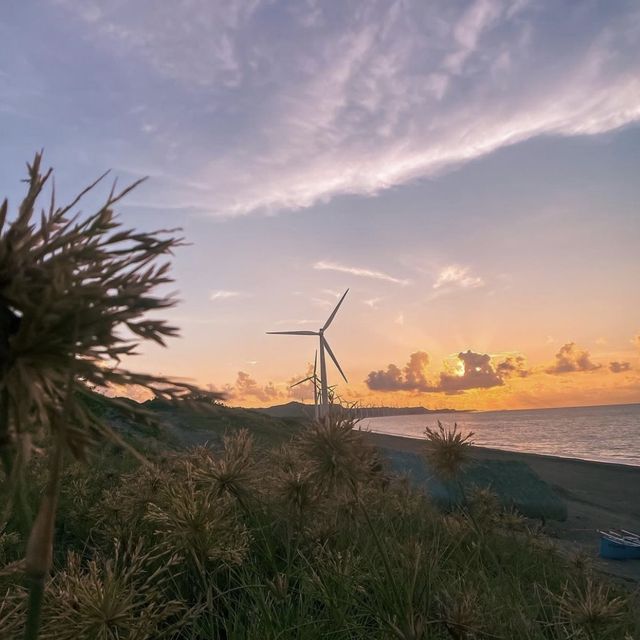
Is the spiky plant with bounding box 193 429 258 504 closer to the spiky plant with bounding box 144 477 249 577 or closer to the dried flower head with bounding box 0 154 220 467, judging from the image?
the spiky plant with bounding box 144 477 249 577

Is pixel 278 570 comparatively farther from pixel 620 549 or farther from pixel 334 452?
pixel 620 549

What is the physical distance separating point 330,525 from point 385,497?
76.4 inches

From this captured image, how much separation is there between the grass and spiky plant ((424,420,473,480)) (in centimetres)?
58

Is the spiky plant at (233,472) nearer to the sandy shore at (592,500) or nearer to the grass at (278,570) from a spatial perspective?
the grass at (278,570)

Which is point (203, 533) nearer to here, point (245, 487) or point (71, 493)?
point (245, 487)

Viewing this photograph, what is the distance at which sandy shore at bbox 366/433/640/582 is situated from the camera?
1179cm

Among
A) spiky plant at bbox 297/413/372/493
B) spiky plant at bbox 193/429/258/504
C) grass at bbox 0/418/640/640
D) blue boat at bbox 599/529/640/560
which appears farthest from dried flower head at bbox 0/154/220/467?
blue boat at bbox 599/529/640/560

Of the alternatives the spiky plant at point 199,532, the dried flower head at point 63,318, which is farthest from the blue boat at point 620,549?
the dried flower head at point 63,318

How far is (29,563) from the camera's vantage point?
1055 millimetres

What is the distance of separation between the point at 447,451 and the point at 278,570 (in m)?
1.73

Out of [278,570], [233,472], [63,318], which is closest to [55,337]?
[63,318]

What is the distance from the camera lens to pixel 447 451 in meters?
5.25

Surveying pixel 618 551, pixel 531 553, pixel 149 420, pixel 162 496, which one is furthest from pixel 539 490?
pixel 149 420

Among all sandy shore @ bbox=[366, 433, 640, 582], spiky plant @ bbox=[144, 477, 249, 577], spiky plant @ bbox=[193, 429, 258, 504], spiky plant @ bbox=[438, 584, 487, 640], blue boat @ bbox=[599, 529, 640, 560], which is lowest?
sandy shore @ bbox=[366, 433, 640, 582]
